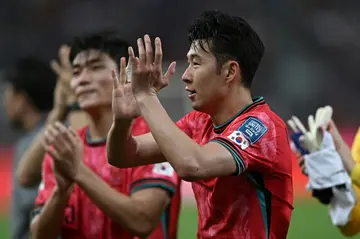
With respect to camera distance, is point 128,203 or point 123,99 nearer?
point 123,99

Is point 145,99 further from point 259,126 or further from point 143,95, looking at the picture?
point 259,126

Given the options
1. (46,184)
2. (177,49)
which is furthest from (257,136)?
(177,49)

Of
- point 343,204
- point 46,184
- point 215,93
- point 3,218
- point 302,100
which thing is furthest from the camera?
point 302,100

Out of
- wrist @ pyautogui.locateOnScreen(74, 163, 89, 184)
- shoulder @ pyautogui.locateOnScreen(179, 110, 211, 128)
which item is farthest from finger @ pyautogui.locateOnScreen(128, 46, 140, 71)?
wrist @ pyautogui.locateOnScreen(74, 163, 89, 184)

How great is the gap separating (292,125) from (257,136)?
1.18 m

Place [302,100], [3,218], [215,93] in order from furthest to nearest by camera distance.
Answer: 1. [302,100]
2. [3,218]
3. [215,93]

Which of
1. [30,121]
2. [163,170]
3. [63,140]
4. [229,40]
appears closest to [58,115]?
[30,121]

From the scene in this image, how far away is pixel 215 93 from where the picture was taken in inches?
131

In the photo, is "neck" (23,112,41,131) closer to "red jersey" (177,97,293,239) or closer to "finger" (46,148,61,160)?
Result: "finger" (46,148,61,160)

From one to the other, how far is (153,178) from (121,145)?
0.69 m

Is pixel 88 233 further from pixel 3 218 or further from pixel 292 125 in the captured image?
pixel 3 218

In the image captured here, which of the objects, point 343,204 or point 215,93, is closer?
point 215,93

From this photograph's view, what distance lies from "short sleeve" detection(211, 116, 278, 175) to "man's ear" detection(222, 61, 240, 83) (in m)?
0.18

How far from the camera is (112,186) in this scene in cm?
427
